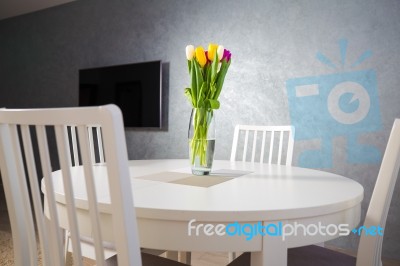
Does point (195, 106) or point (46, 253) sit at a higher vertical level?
point (195, 106)

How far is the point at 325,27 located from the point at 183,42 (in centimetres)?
147

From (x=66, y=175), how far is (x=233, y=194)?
19.7 inches

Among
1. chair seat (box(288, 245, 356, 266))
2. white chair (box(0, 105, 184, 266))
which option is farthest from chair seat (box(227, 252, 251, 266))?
white chair (box(0, 105, 184, 266))

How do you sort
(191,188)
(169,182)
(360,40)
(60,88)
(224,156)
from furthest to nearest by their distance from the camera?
(60,88)
(224,156)
(360,40)
(169,182)
(191,188)

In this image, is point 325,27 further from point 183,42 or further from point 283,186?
point 283,186

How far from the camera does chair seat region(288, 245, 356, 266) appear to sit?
3.45ft

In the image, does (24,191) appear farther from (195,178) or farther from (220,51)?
(220,51)

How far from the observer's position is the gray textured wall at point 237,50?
242 cm

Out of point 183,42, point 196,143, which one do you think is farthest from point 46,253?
point 183,42

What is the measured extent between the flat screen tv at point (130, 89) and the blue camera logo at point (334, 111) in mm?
1495

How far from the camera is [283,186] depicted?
Result: 1.08 metres

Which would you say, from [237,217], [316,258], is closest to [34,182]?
[237,217]

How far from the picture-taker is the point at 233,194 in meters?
0.94

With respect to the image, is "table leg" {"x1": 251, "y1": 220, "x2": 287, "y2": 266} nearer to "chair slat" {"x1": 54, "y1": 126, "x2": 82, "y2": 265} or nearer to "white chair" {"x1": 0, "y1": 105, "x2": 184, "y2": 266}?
"white chair" {"x1": 0, "y1": 105, "x2": 184, "y2": 266}
